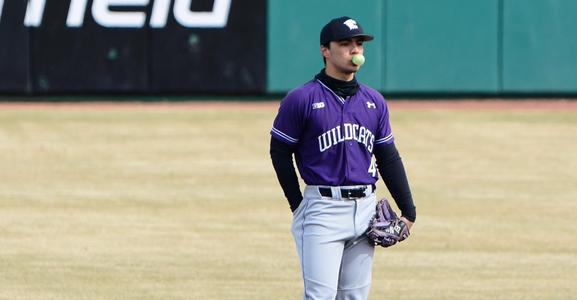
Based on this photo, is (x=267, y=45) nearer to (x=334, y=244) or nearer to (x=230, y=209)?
(x=230, y=209)

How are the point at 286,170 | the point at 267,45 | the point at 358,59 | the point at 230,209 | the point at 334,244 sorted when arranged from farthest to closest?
the point at 267,45
the point at 230,209
the point at 286,170
the point at 334,244
the point at 358,59

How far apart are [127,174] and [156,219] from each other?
295 centimetres

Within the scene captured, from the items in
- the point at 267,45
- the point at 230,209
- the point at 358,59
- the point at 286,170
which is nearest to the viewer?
the point at 358,59

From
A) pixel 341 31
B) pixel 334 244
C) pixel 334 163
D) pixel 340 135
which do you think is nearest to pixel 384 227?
pixel 334 244

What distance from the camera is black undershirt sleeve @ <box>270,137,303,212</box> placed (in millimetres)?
6887

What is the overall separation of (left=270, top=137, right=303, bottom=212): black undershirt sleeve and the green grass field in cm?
260

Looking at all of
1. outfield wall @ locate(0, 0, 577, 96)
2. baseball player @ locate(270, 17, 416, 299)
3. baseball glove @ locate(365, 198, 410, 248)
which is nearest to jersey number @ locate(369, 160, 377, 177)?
baseball player @ locate(270, 17, 416, 299)

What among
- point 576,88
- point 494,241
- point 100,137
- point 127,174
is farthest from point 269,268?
point 576,88

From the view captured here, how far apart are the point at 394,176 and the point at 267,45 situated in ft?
52.4

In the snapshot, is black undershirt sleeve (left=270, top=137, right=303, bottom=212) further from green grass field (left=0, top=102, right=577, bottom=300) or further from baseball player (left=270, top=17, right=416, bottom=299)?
green grass field (left=0, top=102, right=577, bottom=300)

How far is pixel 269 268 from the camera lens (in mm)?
10469

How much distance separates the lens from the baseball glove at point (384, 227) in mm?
6793

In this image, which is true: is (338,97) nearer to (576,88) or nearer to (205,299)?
(205,299)

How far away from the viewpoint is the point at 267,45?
22828 millimetres
